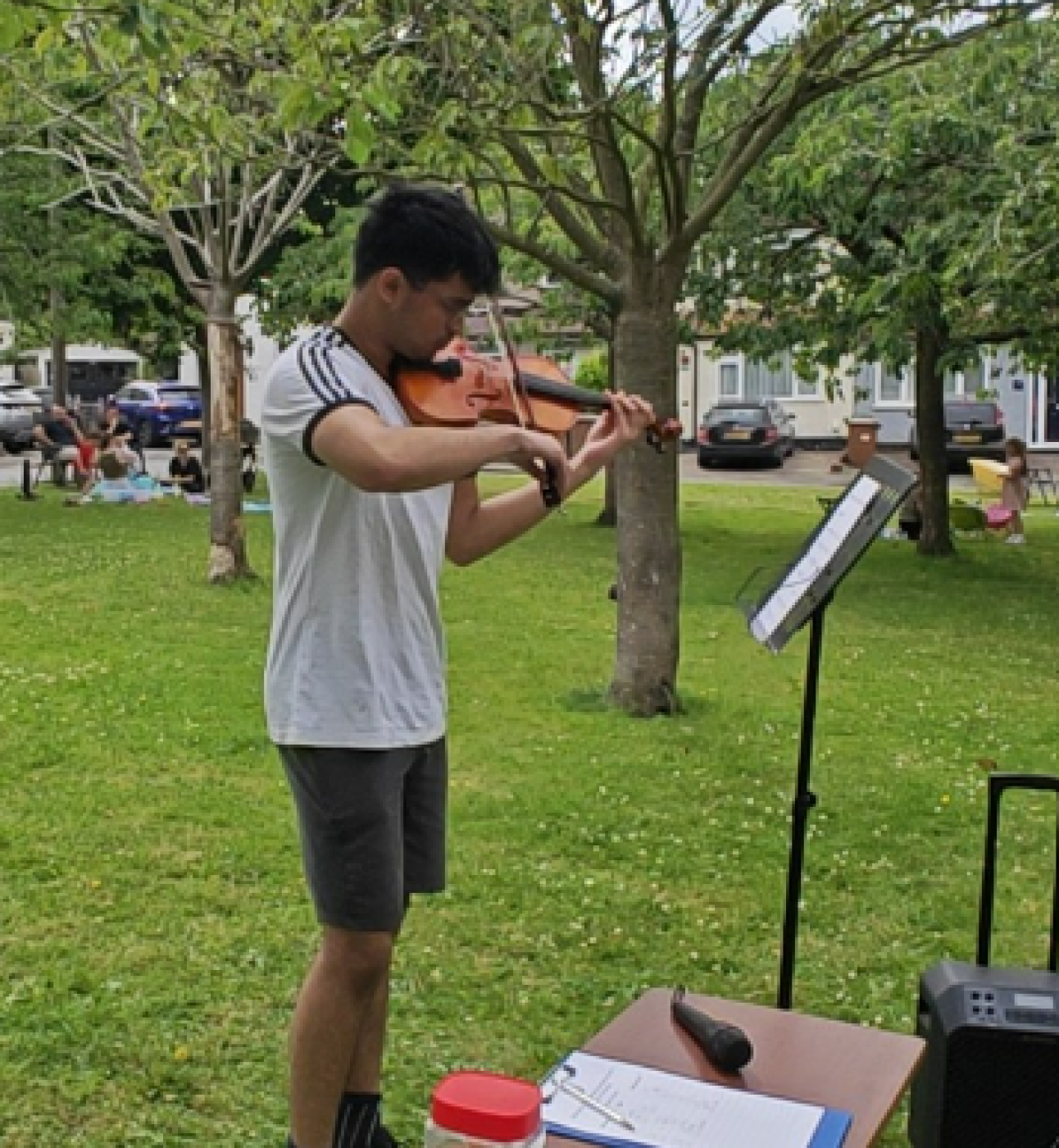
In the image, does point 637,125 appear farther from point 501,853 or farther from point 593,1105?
point 593,1105

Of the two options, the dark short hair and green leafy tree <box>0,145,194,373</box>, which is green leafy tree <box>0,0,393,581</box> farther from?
green leafy tree <box>0,145,194,373</box>

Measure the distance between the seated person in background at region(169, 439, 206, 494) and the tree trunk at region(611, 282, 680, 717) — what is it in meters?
13.3

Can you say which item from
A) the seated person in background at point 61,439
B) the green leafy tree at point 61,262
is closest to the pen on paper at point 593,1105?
the green leafy tree at point 61,262

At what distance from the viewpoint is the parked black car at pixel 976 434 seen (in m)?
28.6

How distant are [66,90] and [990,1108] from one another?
10.7 meters

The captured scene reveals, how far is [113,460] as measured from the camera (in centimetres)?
1967

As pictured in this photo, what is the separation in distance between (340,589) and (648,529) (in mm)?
4496

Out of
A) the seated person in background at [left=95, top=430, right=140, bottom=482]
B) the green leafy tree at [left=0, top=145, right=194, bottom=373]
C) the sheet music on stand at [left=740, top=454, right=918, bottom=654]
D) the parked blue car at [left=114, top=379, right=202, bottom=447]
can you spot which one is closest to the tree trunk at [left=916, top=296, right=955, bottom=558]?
the green leafy tree at [left=0, top=145, right=194, bottom=373]

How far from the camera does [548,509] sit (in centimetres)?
303

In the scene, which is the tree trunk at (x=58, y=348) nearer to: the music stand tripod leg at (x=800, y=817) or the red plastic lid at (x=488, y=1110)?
the music stand tripod leg at (x=800, y=817)

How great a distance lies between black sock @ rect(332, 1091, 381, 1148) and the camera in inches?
116

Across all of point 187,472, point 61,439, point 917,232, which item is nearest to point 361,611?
point 917,232

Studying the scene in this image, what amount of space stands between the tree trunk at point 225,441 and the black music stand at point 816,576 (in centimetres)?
836

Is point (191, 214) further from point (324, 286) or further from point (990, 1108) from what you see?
point (990, 1108)
